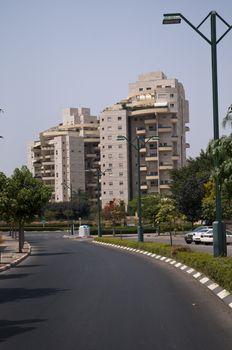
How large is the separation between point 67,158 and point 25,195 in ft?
353

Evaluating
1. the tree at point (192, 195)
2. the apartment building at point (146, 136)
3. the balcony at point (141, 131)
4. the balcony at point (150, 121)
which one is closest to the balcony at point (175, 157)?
the apartment building at point (146, 136)

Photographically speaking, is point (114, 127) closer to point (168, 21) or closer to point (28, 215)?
point (28, 215)

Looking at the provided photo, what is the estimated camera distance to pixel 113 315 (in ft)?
37.5

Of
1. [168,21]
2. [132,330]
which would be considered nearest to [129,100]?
[168,21]

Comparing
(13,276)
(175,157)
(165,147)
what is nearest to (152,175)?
(175,157)

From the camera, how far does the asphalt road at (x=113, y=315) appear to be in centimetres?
895

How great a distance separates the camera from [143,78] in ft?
486

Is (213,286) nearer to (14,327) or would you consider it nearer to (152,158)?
(14,327)

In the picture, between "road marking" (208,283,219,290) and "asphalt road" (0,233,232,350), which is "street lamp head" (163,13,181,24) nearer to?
"asphalt road" (0,233,232,350)

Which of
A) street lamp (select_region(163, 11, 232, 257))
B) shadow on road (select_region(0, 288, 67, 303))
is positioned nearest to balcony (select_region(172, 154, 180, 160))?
street lamp (select_region(163, 11, 232, 257))

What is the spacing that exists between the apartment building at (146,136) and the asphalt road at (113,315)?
4269 inches

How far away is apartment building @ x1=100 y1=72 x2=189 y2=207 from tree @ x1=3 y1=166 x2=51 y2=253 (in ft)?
280

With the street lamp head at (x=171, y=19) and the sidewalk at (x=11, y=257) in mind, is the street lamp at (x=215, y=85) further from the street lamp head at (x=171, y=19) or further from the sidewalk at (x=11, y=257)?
the sidewalk at (x=11, y=257)

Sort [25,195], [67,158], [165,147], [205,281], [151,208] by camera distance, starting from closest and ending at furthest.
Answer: [205,281], [25,195], [151,208], [165,147], [67,158]
